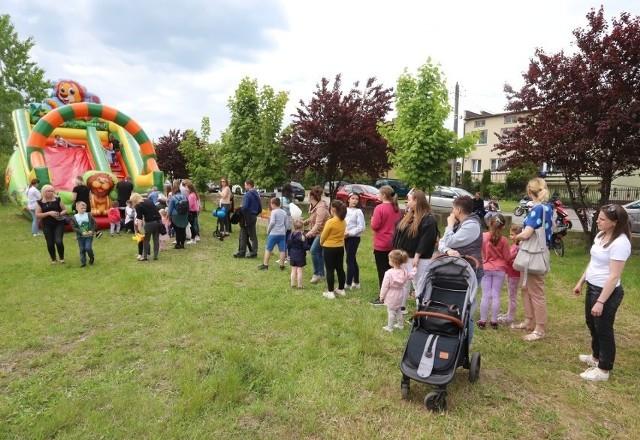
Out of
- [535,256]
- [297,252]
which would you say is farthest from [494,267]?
[297,252]

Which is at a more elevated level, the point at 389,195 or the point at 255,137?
the point at 255,137

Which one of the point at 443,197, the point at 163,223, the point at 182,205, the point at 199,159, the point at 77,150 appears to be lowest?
the point at 443,197

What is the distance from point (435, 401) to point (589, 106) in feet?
29.1

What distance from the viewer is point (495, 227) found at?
5254 millimetres

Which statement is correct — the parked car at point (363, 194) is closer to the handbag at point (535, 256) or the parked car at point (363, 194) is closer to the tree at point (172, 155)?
the tree at point (172, 155)

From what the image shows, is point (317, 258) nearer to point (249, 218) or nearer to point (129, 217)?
point (249, 218)

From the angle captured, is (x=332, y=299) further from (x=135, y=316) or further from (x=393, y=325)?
(x=135, y=316)

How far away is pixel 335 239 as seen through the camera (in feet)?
20.8

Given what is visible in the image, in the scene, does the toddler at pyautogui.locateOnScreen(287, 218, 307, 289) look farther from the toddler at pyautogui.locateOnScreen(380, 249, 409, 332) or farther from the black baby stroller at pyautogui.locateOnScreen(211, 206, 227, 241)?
the black baby stroller at pyautogui.locateOnScreen(211, 206, 227, 241)

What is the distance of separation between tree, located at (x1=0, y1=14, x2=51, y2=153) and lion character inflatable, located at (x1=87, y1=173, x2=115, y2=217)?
2415 centimetres

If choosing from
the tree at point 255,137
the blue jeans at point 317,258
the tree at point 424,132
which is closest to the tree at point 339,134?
the tree at point 255,137

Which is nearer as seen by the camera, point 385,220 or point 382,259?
point 385,220

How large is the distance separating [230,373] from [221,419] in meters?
0.61

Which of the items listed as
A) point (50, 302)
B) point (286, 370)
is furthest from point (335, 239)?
point (50, 302)
